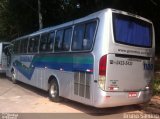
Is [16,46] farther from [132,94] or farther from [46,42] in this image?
[132,94]

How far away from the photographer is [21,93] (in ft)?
49.2

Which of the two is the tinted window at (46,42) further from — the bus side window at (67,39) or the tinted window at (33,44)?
the bus side window at (67,39)

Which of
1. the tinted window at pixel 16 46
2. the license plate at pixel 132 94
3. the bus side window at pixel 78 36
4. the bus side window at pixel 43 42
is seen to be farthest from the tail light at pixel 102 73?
the tinted window at pixel 16 46

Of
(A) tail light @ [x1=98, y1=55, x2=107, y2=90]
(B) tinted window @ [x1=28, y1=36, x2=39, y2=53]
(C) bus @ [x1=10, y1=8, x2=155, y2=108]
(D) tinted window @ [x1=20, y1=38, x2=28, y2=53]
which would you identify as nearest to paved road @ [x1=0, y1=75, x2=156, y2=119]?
(C) bus @ [x1=10, y1=8, x2=155, y2=108]

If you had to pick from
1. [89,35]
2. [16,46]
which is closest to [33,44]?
[16,46]

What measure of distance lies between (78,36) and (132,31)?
1747 millimetres

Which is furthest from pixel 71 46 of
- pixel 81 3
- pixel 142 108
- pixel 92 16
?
pixel 81 3

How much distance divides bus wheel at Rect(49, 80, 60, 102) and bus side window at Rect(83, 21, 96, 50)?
2.66m

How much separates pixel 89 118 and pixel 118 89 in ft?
3.87

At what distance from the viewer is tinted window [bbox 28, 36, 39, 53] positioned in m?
14.9

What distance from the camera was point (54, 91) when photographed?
40.7ft

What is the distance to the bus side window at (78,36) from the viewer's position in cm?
1043

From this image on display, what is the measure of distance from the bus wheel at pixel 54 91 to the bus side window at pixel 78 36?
6.63 ft

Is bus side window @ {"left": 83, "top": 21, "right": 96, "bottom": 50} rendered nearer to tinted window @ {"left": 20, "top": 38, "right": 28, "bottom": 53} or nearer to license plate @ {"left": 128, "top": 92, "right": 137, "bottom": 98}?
license plate @ {"left": 128, "top": 92, "right": 137, "bottom": 98}
